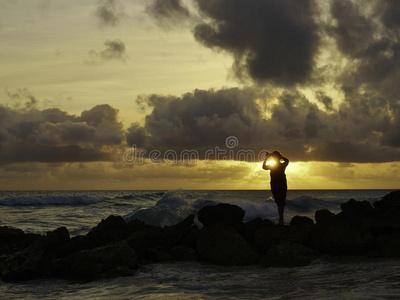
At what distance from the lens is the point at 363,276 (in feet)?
26.6

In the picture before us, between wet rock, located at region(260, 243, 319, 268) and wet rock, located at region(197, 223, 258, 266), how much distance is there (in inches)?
18.9

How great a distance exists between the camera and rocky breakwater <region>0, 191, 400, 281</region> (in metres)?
9.71

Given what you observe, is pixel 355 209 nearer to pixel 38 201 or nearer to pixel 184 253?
pixel 184 253

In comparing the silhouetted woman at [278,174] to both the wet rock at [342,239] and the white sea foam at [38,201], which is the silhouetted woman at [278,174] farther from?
the white sea foam at [38,201]

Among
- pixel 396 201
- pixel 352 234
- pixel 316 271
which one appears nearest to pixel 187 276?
pixel 316 271

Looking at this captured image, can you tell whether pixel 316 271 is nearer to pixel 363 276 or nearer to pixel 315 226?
pixel 363 276

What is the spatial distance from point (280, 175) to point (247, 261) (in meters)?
3.34

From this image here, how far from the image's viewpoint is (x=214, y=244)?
10641 mm

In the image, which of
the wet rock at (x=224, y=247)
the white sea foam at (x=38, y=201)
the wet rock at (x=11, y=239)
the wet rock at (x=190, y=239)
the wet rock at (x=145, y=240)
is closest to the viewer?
the wet rock at (x=224, y=247)

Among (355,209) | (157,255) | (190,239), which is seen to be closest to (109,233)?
(157,255)

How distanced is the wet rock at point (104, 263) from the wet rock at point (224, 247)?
172 cm

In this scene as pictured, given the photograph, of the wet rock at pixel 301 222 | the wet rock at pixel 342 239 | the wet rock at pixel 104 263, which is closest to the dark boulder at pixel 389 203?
the wet rock at pixel 342 239

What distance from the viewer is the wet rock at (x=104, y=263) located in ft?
30.5

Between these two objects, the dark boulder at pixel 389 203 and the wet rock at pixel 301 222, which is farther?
the dark boulder at pixel 389 203
